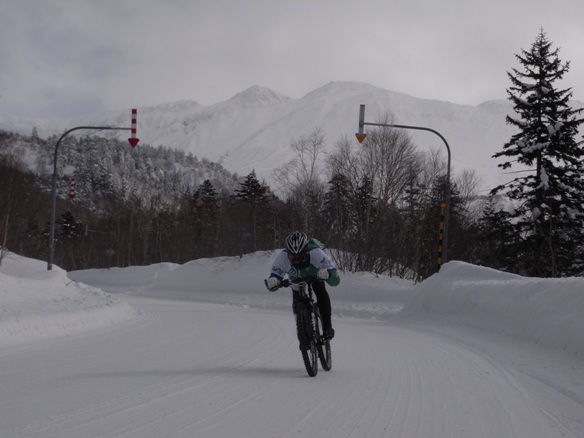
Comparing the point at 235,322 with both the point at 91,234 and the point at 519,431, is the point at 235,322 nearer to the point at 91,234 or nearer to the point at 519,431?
the point at 519,431

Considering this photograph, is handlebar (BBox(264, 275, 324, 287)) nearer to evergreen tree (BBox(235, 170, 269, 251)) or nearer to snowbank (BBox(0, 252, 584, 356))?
snowbank (BBox(0, 252, 584, 356))

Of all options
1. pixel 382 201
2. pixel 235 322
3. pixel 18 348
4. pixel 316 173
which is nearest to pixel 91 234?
pixel 316 173

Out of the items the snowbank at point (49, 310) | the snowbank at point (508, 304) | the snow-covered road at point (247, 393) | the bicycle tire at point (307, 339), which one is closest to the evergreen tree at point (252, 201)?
the snowbank at point (508, 304)

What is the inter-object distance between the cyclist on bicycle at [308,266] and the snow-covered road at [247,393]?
849mm

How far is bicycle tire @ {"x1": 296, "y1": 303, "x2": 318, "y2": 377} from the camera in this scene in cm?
752

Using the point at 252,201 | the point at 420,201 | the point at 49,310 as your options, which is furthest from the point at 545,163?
the point at 252,201

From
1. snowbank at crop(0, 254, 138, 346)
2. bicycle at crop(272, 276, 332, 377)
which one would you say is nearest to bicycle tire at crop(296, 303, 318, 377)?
bicycle at crop(272, 276, 332, 377)

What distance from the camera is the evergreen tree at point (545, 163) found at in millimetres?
33344

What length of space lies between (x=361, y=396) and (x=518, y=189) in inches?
1204

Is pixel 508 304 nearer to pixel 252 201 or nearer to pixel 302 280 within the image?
pixel 302 280

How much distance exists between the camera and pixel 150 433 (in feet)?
15.1

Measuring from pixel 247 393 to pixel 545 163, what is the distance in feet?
104

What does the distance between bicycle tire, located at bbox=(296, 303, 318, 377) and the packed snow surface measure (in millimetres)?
169

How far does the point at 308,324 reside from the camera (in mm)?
7637
